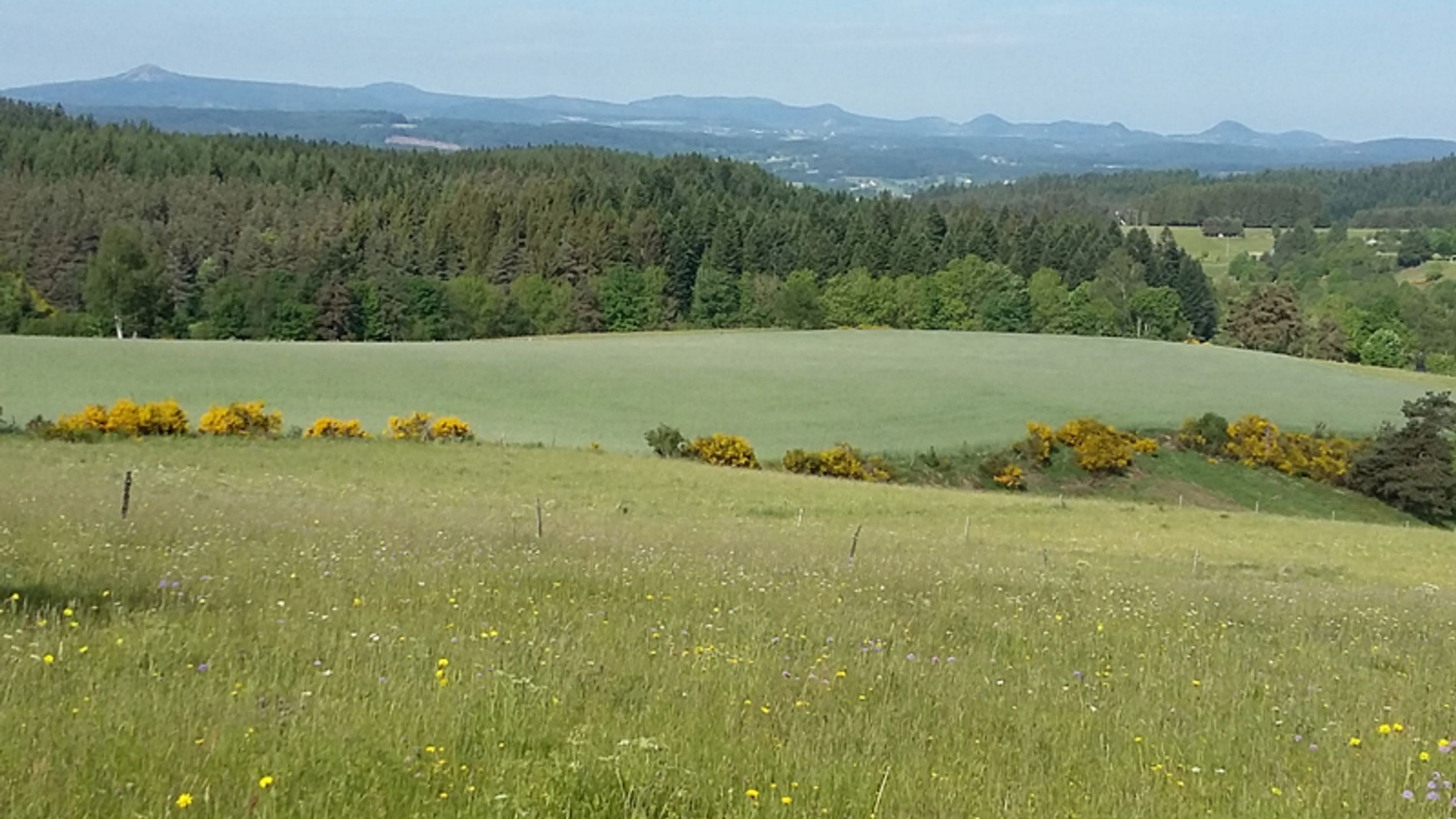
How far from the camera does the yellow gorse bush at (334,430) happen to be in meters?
41.4

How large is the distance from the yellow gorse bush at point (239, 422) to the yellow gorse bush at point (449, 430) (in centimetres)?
549

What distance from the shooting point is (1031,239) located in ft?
478

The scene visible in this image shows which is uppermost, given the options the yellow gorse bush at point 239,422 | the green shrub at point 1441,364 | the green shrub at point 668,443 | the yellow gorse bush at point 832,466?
the yellow gorse bush at point 239,422

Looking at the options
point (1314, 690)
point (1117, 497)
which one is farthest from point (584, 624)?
point (1117, 497)

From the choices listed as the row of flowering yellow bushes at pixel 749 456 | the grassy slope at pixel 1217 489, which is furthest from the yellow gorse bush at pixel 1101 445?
the row of flowering yellow bushes at pixel 749 456

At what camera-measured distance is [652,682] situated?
295 inches

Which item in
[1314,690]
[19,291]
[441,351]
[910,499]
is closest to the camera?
[1314,690]

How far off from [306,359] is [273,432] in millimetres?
26265

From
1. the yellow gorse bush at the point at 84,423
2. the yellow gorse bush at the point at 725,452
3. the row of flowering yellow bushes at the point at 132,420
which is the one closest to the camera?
the yellow gorse bush at the point at 84,423

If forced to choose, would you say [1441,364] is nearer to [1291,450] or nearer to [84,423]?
[1291,450]

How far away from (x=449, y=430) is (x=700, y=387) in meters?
22.6

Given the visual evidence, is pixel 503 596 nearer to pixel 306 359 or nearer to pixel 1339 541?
pixel 1339 541

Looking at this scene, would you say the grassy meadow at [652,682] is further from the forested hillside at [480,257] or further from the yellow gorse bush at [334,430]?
the forested hillside at [480,257]

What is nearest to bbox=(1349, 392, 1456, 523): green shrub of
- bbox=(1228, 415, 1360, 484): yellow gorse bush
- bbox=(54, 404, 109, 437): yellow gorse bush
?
bbox=(1228, 415, 1360, 484): yellow gorse bush
